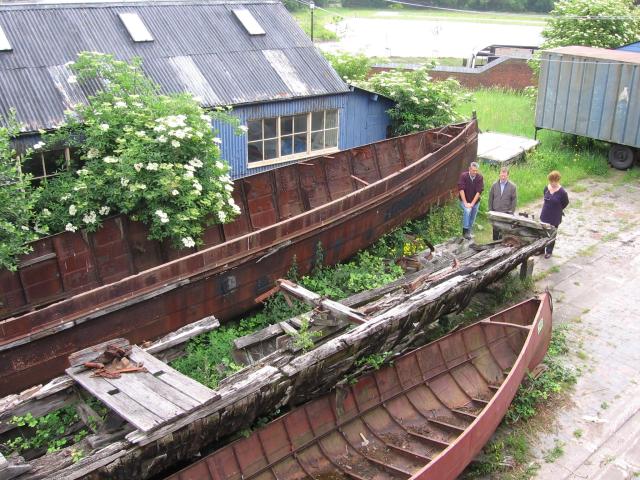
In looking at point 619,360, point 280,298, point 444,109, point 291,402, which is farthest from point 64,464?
point 444,109

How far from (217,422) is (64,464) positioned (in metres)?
1.49

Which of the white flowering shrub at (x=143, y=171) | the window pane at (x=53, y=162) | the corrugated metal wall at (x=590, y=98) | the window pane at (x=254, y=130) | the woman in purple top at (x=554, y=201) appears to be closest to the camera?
the white flowering shrub at (x=143, y=171)

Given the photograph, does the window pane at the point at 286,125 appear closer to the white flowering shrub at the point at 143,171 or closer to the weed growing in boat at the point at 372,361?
the white flowering shrub at the point at 143,171

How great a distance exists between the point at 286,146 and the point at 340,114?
1.65 m

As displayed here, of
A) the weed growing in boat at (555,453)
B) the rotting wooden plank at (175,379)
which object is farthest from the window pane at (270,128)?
the weed growing in boat at (555,453)

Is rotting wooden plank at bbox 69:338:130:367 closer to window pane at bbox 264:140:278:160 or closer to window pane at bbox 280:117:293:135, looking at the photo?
window pane at bbox 264:140:278:160

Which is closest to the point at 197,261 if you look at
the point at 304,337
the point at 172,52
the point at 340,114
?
the point at 304,337

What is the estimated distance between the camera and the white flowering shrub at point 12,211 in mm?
8578

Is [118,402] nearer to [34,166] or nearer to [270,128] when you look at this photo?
[34,166]

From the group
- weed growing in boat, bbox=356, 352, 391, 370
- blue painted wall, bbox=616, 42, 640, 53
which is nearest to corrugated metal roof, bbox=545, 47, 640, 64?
blue painted wall, bbox=616, 42, 640, 53

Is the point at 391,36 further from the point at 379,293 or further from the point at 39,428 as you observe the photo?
the point at 39,428

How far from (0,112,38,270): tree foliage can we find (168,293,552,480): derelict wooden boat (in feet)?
12.7

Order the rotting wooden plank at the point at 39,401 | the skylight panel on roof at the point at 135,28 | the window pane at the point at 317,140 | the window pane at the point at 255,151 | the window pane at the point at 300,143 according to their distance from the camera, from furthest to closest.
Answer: the window pane at the point at 317,140 < the window pane at the point at 300,143 < the window pane at the point at 255,151 < the skylight panel on roof at the point at 135,28 < the rotting wooden plank at the point at 39,401

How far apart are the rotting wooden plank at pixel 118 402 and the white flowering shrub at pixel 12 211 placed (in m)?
2.44
